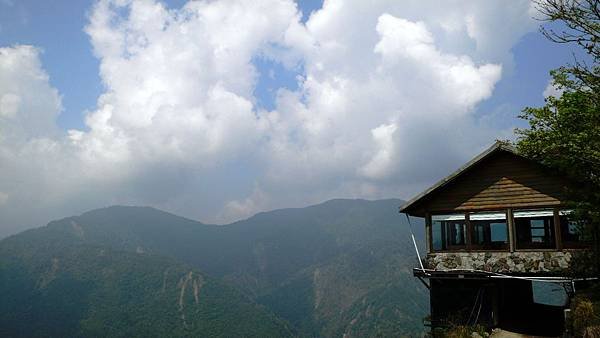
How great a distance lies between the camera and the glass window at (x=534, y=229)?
2134 centimetres

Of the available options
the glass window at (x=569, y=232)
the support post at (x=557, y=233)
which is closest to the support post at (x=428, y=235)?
the support post at (x=557, y=233)

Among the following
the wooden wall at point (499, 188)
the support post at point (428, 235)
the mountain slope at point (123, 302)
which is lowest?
the mountain slope at point (123, 302)

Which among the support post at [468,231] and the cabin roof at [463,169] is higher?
the cabin roof at [463,169]

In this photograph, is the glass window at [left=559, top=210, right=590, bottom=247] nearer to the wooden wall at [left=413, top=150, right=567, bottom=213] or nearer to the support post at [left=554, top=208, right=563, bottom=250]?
the support post at [left=554, top=208, right=563, bottom=250]

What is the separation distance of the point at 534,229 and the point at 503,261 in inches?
117

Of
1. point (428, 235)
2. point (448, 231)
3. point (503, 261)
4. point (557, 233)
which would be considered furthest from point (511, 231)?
point (428, 235)

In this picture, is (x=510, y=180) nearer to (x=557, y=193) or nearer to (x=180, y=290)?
(x=557, y=193)

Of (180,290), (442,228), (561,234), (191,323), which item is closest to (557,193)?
(561,234)

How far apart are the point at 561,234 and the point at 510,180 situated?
10.2 ft

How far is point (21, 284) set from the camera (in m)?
189

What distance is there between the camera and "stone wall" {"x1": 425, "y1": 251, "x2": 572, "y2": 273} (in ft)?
67.7

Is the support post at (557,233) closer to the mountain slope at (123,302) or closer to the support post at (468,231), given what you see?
the support post at (468,231)

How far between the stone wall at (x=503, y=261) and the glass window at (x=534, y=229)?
0.55 m

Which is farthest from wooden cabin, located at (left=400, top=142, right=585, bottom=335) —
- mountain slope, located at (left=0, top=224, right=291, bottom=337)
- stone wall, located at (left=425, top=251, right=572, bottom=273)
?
mountain slope, located at (left=0, top=224, right=291, bottom=337)
